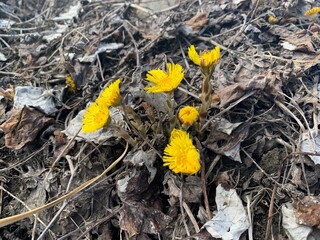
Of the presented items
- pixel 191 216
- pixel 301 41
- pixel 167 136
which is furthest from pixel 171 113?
pixel 301 41

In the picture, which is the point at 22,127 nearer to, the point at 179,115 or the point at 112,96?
the point at 112,96

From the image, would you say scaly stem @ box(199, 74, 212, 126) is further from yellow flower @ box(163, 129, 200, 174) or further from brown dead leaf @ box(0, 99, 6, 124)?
brown dead leaf @ box(0, 99, 6, 124)

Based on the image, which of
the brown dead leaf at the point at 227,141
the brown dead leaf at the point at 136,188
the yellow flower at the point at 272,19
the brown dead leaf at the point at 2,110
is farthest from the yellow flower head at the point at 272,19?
the brown dead leaf at the point at 2,110

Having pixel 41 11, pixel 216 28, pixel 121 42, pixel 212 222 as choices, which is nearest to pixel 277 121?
pixel 212 222

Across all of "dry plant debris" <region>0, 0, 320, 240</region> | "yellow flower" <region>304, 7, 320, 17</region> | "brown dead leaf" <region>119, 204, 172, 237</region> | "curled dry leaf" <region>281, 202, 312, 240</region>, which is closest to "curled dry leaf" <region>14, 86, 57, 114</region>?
"dry plant debris" <region>0, 0, 320, 240</region>

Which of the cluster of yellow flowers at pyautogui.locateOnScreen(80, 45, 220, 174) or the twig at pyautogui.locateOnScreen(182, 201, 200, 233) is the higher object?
the cluster of yellow flowers at pyautogui.locateOnScreen(80, 45, 220, 174)
